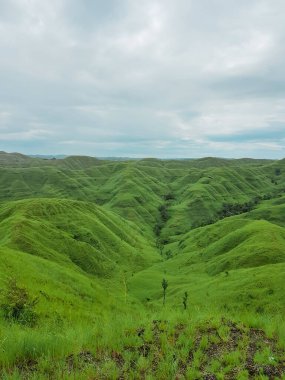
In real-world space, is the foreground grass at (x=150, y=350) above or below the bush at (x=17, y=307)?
above

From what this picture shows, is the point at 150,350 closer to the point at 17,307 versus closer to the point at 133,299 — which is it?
the point at 17,307

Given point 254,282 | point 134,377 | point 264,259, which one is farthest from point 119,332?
point 264,259

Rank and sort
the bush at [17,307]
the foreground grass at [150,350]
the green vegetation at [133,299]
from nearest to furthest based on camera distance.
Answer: the foreground grass at [150,350], the green vegetation at [133,299], the bush at [17,307]

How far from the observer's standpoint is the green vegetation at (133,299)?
45.1 ft

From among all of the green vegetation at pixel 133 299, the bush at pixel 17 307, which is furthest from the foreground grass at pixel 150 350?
the bush at pixel 17 307

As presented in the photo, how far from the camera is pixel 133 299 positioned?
90.8 meters

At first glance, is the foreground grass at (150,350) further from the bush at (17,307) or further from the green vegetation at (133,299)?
the bush at (17,307)

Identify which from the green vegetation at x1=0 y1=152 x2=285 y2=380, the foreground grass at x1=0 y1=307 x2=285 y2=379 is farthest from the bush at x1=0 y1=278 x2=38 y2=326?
the foreground grass at x1=0 y1=307 x2=285 y2=379

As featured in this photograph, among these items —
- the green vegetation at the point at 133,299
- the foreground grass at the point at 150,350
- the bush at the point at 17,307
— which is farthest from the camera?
the bush at the point at 17,307

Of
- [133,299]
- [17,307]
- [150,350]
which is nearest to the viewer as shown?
[150,350]

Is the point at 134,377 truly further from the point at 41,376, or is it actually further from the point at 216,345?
the point at 216,345

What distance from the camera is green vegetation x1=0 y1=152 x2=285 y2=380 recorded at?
13.8 metres

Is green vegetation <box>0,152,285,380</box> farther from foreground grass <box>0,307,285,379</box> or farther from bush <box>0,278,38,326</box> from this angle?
bush <box>0,278,38,326</box>

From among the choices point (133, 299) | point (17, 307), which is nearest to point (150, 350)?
point (17, 307)
